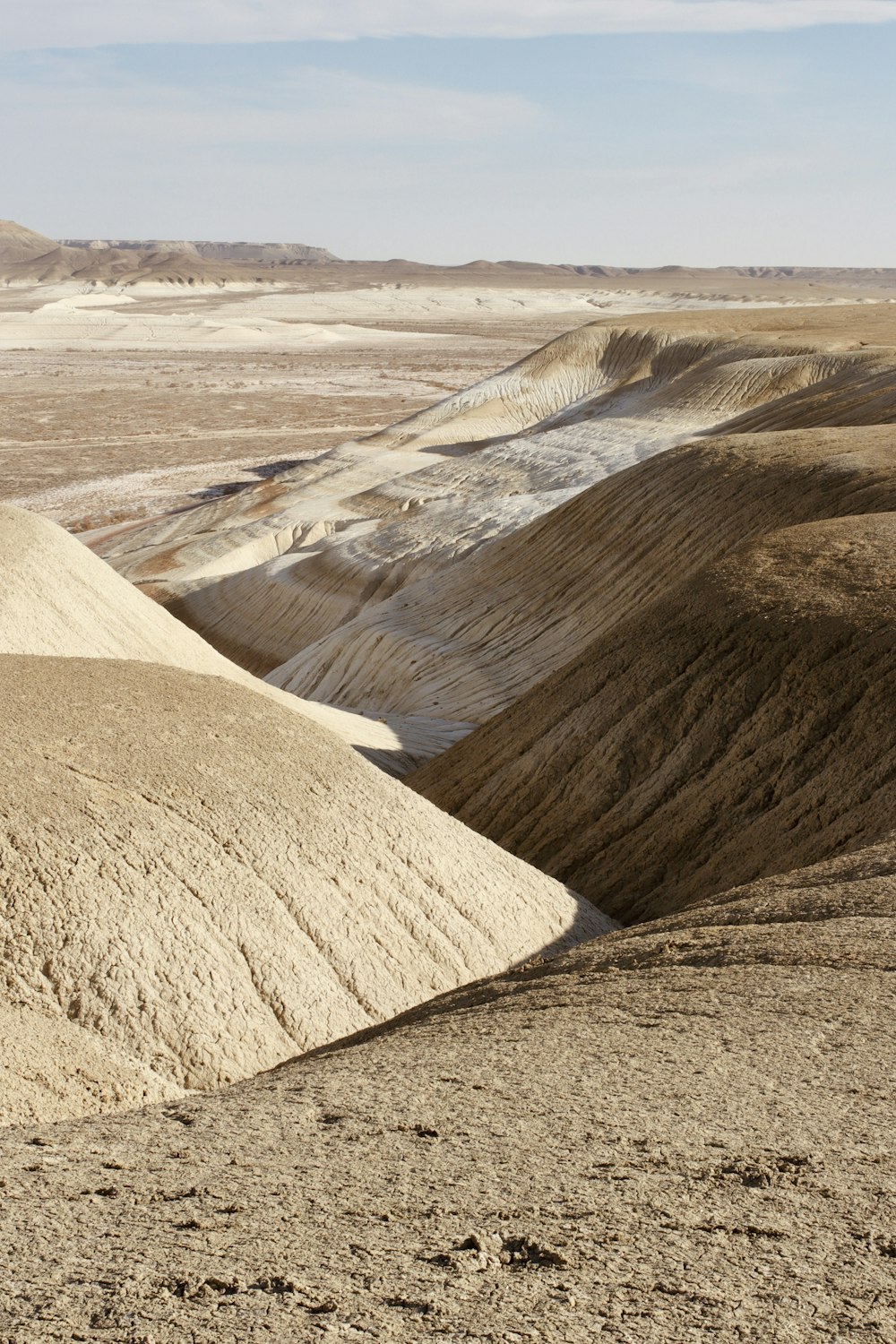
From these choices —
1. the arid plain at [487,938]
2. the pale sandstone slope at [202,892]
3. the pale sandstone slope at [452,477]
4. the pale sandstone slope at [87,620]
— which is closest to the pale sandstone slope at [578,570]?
the arid plain at [487,938]

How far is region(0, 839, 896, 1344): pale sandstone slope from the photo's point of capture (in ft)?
9.12

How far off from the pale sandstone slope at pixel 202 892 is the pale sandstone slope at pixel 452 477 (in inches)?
445

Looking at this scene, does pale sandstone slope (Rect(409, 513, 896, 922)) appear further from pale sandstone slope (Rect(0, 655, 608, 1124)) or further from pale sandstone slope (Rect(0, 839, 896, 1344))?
pale sandstone slope (Rect(0, 839, 896, 1344))

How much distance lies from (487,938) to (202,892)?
1.66 metres

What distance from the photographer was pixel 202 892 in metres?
6.20

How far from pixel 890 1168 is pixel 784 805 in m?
5.19

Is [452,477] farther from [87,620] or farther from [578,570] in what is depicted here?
[87,620]

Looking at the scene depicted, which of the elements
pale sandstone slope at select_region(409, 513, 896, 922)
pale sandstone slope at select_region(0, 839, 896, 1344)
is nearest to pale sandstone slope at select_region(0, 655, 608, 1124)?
pale sandstone slope at select_region(0, 839, 896, 1344)

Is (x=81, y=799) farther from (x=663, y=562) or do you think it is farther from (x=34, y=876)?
(x=663, y=562)

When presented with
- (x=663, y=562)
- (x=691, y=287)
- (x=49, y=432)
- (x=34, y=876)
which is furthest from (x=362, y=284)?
(x=34, y=876)

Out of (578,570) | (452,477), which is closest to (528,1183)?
(578,570)

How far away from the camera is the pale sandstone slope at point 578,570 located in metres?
13.6

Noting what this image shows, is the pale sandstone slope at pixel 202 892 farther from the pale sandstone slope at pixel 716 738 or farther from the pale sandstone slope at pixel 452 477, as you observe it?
the pale sandstone slope at pixel 452 477

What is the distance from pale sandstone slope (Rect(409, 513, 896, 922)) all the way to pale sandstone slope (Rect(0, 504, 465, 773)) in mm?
1869
